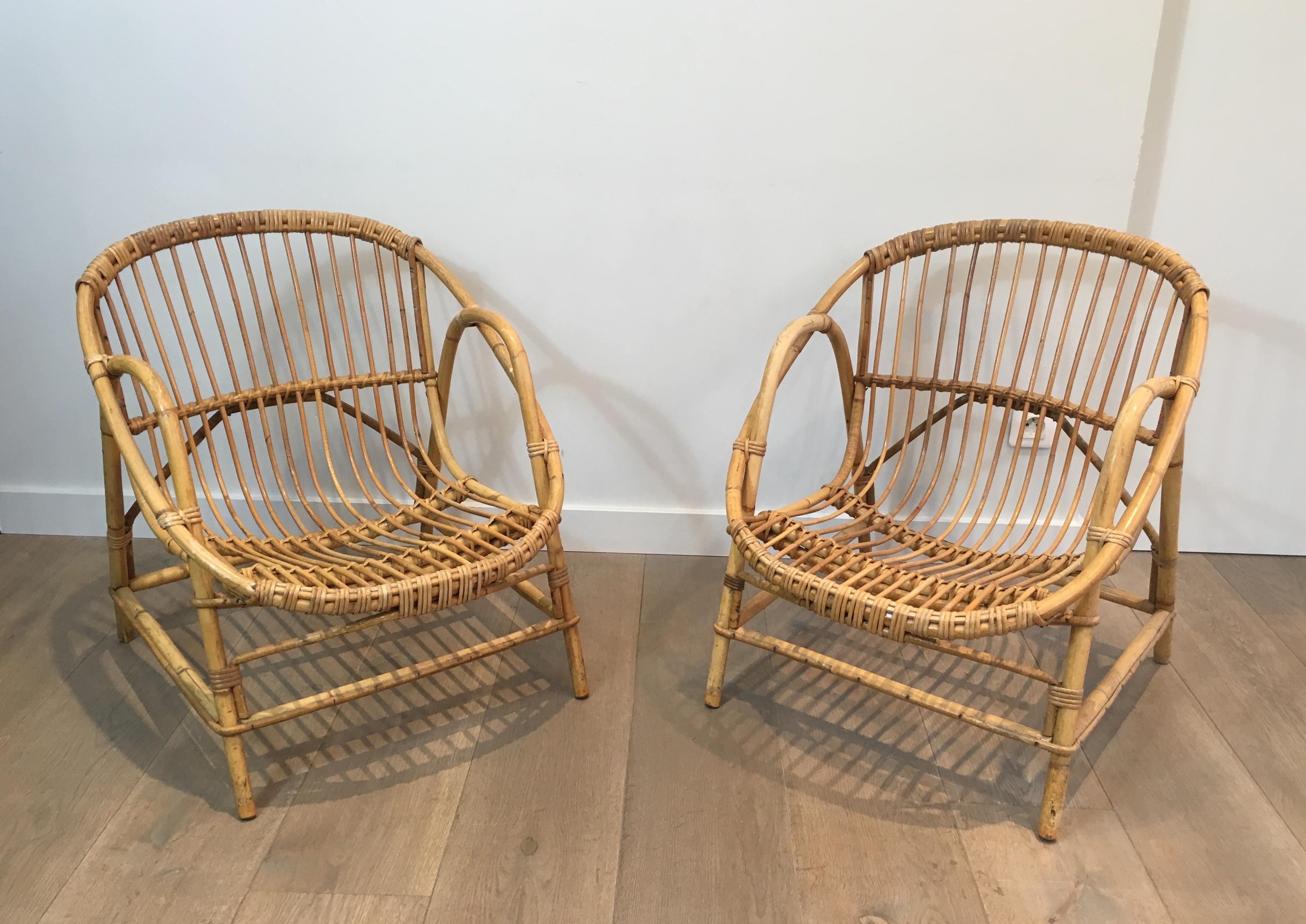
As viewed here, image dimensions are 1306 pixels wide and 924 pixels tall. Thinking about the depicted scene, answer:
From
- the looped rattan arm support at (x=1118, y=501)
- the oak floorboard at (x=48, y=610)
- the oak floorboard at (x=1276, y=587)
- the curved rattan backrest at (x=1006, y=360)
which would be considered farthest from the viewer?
the oak floorboard at (x=1276, y=587)

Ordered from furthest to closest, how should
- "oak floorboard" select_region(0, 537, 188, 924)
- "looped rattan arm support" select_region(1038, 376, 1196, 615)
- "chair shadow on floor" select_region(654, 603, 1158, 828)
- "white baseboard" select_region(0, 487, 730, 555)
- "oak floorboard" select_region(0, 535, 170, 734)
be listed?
"white baseboard" select_region(0, 487, 730, 555) → "oak floorboard" select_region(0, 535, 170, 734) → "chair shadow on floor" select_region(654, 603, 1158, 828) → "oak floorboard" select_region(0, 537, 188, 924) → "looped rattan arm support" select_region(1038, 376, 1196, 615)

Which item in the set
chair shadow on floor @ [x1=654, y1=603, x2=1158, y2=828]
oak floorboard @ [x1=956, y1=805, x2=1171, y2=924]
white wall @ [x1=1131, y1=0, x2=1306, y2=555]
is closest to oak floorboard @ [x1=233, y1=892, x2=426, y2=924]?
chair shadow on floor @ [x1=654, y1=603, x2=1158, y2=828]

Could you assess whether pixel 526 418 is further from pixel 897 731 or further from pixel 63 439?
pixel 63 439

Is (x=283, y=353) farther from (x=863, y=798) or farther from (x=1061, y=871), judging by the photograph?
(x=1061, y=871)

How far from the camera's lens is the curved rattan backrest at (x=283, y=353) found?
159cm

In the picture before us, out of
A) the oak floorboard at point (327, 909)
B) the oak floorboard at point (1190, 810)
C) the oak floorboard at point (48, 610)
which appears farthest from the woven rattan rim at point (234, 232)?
the oak floorboard at point (1190, 810)

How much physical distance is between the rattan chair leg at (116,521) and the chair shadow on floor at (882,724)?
3.09ft

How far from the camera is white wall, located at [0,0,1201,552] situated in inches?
65.8

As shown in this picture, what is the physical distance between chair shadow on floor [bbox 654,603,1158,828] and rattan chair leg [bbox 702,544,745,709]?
0.04 meters

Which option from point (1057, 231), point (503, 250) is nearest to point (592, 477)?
point (503, 250)

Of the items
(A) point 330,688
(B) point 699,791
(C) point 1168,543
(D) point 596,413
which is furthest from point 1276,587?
(A) point 330,688

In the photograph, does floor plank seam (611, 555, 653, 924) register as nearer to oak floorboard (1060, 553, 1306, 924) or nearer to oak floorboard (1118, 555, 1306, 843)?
oak floorboard (1060, 553, 1306, 924)

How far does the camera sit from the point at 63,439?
2.07 metres

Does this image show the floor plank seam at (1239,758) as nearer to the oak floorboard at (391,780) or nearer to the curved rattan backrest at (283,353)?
the oak floorboard at (391,780)
